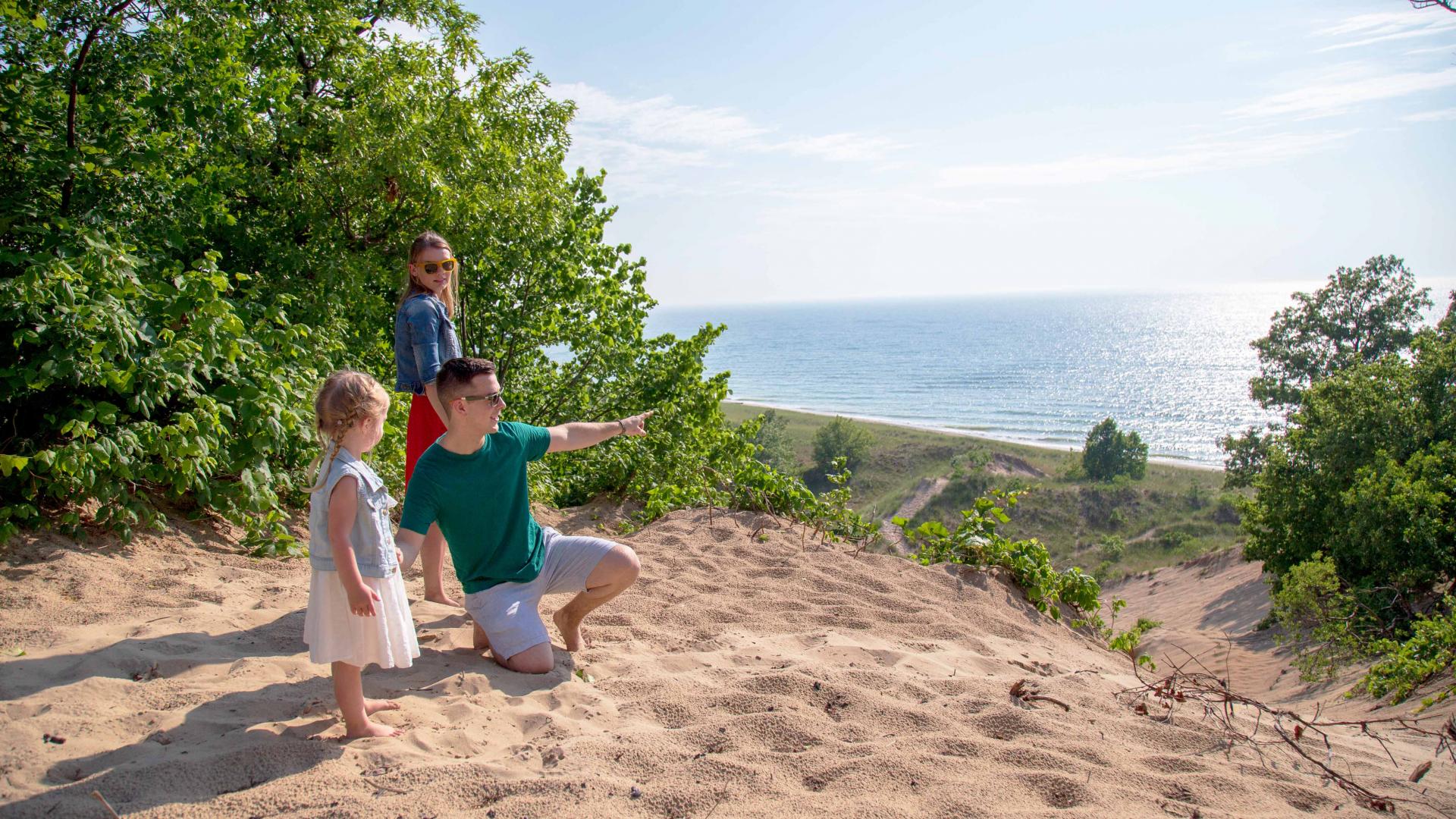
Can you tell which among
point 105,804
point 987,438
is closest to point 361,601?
point 105,804

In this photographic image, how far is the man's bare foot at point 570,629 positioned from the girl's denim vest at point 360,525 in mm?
1191

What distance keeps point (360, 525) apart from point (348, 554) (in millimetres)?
160

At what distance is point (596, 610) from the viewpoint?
4.98 m

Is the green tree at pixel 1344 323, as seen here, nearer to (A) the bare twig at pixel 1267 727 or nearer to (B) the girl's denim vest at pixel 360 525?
(A) the bare twig at pixel 1267 727

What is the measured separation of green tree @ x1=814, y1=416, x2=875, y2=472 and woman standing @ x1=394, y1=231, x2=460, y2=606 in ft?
154

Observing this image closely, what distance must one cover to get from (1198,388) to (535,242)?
343 ft

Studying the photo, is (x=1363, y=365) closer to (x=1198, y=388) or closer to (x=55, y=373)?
(x=55, y=373)

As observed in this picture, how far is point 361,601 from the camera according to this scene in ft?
9.42

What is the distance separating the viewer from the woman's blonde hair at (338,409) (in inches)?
118

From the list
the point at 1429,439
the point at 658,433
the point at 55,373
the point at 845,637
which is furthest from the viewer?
the point at 1429,439

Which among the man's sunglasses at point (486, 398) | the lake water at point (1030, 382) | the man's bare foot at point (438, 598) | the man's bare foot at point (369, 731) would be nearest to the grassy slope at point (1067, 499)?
the lake water at point (1030, 382)

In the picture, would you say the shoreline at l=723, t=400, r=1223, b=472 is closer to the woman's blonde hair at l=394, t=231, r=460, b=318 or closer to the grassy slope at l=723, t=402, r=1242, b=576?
the grassy slope at l=723, t=402, r=1242, b=576

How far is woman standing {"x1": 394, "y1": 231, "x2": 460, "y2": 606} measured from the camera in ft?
14.1

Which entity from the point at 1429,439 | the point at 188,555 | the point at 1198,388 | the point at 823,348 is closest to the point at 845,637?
the point at 188,555
